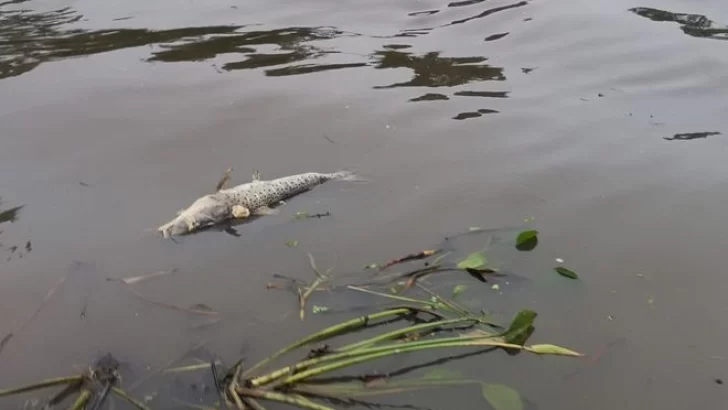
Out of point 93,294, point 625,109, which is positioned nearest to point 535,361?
point 93,294

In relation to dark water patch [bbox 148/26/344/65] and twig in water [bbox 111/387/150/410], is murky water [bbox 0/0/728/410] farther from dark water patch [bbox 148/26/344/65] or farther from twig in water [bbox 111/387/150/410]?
twig in water [bbox 111/387/150/410]

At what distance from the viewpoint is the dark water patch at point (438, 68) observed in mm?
5961

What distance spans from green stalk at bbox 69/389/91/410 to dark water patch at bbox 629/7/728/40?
21.4 feet

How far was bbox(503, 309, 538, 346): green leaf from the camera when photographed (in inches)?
105

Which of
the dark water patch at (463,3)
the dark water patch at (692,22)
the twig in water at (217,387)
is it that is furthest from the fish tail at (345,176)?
the dark water patch at (463,3)

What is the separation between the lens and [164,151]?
485 cm

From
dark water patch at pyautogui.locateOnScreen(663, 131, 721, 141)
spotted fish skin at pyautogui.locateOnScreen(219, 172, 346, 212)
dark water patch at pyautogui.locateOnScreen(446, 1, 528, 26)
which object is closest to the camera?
spotted fish skin at pyautogui.locateOnScreen(219, 172, 346, 212)

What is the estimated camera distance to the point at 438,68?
6.28m

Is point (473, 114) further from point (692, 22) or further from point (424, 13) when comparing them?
point (692, 22)

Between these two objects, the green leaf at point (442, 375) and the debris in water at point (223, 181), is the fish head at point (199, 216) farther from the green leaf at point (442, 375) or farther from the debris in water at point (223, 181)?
the green leaf at point (442, 375)

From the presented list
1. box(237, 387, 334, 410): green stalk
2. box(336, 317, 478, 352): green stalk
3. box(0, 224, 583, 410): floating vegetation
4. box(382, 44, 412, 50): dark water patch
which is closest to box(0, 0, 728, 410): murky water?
box(382, 44, 412, 50): dark water patch

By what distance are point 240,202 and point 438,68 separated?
3.05 meters

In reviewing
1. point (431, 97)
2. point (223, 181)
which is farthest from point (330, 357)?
point (431, 97)

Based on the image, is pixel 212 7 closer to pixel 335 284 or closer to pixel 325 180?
pixel 325 180
